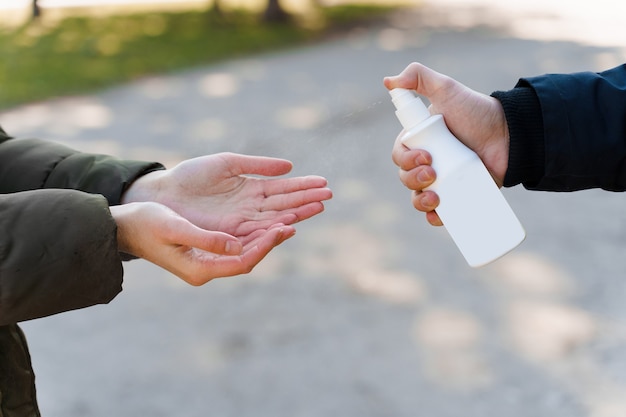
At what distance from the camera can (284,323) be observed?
2.88m

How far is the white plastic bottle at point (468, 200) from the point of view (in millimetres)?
1337

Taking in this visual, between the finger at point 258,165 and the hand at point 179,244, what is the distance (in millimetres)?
265

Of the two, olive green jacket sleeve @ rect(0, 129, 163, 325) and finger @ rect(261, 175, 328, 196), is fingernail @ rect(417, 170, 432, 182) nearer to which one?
finger @ rect(261, 175, 328, 196)

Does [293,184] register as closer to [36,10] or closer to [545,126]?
[545,126]

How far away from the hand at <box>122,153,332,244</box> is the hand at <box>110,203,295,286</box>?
17 centimetres

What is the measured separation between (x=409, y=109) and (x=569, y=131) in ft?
1.20

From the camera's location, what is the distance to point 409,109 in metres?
1.40

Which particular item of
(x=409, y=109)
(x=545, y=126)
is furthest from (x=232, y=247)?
(x=545, y=126)

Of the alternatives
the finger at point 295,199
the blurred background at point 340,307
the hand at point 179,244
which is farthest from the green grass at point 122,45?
the hand at point 179,244

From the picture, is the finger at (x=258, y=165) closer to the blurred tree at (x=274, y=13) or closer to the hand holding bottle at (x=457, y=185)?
the hand holding bottle at (x=457, y=185)

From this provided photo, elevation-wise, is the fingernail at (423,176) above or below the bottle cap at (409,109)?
below

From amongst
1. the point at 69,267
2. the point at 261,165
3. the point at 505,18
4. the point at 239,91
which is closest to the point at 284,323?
the point at 261,165

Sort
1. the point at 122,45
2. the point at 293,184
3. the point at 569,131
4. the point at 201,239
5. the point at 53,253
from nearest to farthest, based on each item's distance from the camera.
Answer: the point at 53,253
the point at 201,239
the point at 569,131
the point at 293,184
the point at 122,45

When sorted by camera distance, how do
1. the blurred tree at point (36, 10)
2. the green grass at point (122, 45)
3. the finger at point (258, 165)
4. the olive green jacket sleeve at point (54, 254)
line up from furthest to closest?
1. the blurred tree at point (36, 10)
2. the green grass at point (122, 45)
3. the finger at point (258, 165)
4. the olive green jacket sleeve at point (54, 254)
